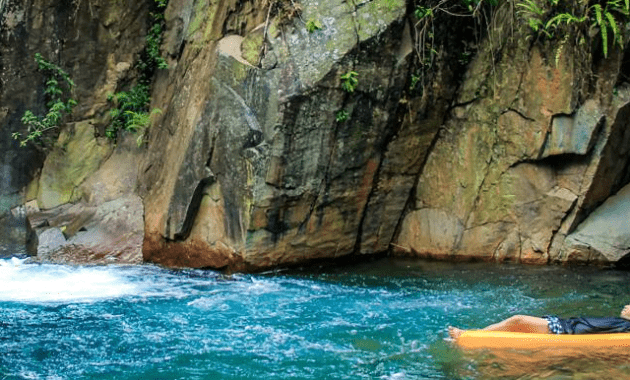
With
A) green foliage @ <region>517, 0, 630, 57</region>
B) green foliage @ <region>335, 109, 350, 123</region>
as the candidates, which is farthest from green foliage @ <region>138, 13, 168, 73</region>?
green foliage @ <region>517, 0, 630, 57</region>

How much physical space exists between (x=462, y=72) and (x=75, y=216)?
603 cm

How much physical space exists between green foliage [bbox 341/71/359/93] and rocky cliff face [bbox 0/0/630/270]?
21 mm

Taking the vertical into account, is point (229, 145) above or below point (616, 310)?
above

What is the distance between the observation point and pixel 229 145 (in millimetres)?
9219

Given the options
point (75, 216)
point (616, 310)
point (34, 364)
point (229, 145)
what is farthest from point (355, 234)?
point (34, 364)

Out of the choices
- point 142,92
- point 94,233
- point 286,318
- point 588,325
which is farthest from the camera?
point 142,92

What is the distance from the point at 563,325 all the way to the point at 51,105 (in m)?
8.36

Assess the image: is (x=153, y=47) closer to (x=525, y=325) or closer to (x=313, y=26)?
(x=313, y=26)

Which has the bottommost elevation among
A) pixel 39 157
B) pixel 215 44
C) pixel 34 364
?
pixel 34 364

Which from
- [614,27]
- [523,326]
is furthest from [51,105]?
[614,27]

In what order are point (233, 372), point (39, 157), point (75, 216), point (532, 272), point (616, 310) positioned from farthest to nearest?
point (39, 157) < point (75, 216) < point (532, 272) < point (616, 310) < point (233, 372)

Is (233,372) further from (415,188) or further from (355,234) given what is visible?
(415,188)

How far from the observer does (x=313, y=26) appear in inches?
352

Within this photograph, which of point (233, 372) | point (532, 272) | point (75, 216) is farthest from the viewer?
point (75, 216)
